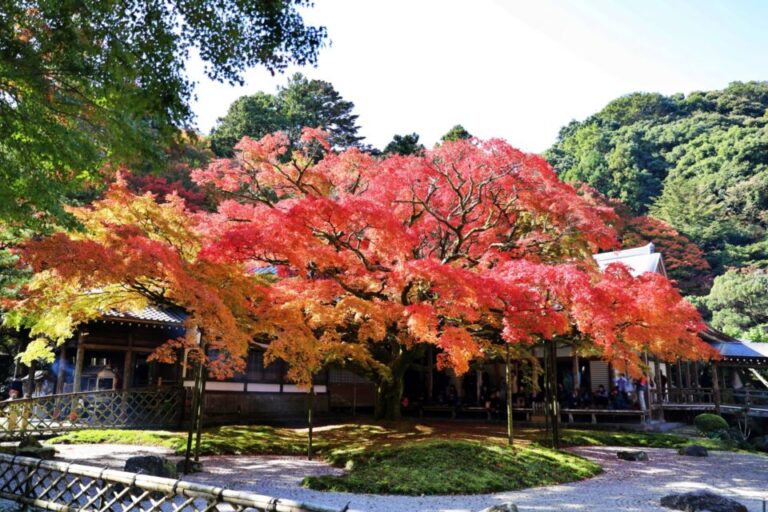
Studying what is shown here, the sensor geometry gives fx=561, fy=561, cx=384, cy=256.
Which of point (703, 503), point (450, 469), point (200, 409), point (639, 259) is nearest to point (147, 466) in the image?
point (200, 409)

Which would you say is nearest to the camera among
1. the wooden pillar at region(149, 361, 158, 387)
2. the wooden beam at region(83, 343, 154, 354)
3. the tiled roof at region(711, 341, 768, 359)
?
the wooden beam at region(83, 343, 154, 354)

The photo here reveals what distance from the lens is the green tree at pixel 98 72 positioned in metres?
6.14

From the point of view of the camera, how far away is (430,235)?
51.5 feet

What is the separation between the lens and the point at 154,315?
1609 centimetres

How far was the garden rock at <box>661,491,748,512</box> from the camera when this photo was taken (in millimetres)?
7109

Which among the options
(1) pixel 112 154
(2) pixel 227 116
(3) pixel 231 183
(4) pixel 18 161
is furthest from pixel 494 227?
(2) pixel 227 116

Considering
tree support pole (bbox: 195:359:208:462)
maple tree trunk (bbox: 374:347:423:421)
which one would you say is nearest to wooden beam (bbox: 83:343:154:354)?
tree support pole (bbox: 195:359:208:462)

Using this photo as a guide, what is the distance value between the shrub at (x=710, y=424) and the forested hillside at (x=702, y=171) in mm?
12673

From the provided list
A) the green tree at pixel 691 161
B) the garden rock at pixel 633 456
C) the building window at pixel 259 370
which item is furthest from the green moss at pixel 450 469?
the green tree at pixel 691 161

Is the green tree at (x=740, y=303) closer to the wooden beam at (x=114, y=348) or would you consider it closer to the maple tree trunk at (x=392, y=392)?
the maple tree trunk at (x=392, y=392)

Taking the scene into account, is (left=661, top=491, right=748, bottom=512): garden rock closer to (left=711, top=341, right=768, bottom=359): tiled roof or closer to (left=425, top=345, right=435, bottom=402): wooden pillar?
(left=425, top=345, right=435, bottom=402): wooden pillar

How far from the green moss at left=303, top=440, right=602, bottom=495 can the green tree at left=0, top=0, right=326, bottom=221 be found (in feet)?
18.9

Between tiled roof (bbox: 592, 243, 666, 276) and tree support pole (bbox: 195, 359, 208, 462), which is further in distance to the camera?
tiled roof (bbox: 592, 243, 666, 276)

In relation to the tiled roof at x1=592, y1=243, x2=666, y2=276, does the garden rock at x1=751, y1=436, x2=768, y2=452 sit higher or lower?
lower
